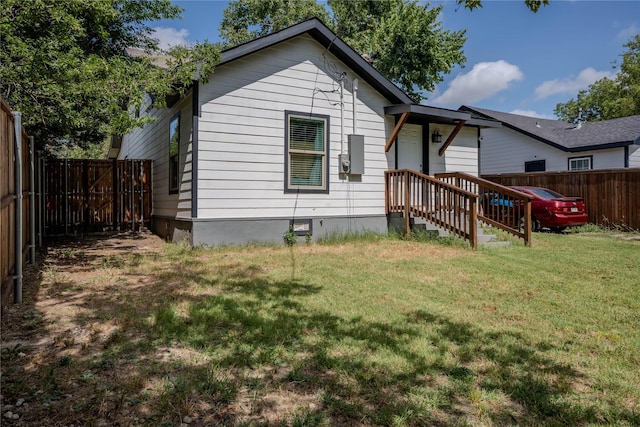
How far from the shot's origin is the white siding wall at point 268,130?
23.7ft

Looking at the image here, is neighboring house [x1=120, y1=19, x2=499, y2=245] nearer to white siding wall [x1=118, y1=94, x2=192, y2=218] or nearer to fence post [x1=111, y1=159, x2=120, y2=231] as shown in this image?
white siding wall [x1=118, y1=94, x2=192, y2=218]

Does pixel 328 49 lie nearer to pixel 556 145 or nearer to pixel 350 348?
pixel 350 348

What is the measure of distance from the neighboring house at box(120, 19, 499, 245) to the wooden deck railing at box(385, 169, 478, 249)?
36 centimetres

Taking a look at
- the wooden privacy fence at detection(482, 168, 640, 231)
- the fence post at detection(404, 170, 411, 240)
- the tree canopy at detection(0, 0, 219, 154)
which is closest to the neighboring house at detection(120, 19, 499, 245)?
the fence post at detection(404, 170, 411, 240)

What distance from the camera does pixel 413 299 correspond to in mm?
4082

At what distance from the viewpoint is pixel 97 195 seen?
10.6 meters

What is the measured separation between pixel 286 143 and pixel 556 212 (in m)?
7.76

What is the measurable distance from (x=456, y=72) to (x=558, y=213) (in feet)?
40.8

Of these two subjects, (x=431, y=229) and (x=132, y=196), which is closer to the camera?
(x=431, y=229)

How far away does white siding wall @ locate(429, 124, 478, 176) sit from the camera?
1018cm

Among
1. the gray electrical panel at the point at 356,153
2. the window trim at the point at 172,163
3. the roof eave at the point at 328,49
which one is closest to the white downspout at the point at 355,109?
the gray electrical panel at the point at 356,153

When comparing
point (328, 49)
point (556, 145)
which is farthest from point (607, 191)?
point (328, 49)

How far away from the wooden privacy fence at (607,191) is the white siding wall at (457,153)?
13.0ft

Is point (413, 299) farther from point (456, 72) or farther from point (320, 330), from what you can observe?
point (456, 72)
